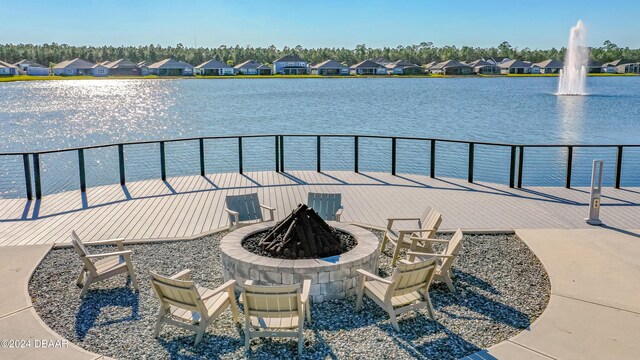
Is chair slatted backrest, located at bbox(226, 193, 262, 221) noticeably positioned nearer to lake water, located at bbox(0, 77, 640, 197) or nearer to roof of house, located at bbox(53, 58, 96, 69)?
lake water, located at bbox(0, 77, 640, 197)

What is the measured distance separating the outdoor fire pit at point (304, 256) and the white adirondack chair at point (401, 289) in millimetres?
365

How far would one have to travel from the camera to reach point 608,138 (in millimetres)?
31953

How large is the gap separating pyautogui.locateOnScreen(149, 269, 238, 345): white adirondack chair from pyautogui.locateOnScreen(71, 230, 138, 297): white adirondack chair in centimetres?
132

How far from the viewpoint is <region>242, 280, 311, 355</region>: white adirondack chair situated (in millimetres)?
5543

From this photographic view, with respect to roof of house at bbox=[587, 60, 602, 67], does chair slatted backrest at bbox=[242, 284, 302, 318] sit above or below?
below

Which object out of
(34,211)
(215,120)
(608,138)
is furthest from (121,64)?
(34,211)

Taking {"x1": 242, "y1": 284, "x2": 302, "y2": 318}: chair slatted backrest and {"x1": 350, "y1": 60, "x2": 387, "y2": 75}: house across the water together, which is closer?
{"x1": 242, "y1": 284, "x2": 302, "y2": 318}: chair slatted backrest

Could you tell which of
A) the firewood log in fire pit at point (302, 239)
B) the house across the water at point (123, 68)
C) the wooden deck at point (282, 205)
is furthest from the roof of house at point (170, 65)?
the firewood log in fire pit at point (302, 239)

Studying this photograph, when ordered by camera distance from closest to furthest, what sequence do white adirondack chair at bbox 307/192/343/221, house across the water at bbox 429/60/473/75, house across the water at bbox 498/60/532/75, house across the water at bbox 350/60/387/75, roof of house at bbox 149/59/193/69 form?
white adirondack chair at bbox 307/192/343/221
roof of house at bbox 149/59/193/69
house across the water at bbox 350/60/387/75
house across the water at bbox 429/60/473/75
house across the water at bbox 498/60/532/75

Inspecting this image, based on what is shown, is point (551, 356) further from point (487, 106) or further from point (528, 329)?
point (487, 106)

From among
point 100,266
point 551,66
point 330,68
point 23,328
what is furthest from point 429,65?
point 23,328

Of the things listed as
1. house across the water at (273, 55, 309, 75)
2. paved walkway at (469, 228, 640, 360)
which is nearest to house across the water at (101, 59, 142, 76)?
house across the water at (273, 55, 309, 75)

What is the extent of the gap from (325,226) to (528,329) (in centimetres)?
290

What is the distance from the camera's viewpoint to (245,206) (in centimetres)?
959
